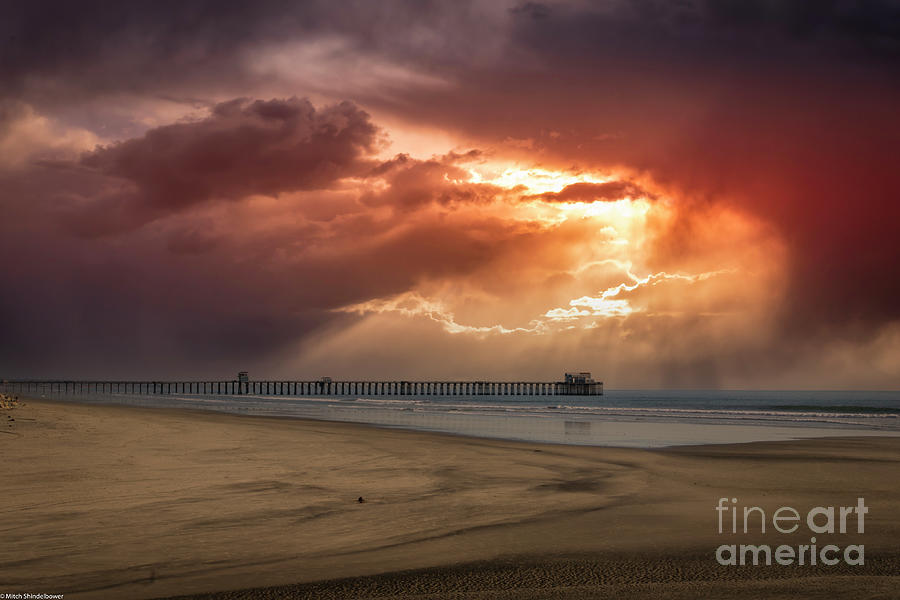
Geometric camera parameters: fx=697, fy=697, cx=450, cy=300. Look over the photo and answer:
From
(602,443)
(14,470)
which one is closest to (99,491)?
(14,470)

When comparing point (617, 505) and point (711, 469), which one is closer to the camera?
point (617, 505)

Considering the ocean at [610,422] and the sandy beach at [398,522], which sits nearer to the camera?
the sandy beach at [398,522]

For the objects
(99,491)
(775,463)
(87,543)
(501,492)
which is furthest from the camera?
(775,463)

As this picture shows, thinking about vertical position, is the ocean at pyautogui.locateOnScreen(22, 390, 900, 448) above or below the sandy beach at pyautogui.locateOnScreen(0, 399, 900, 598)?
below

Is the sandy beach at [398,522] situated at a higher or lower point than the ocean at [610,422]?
higher

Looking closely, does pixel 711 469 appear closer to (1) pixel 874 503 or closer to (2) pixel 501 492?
(1) pixel 874 503

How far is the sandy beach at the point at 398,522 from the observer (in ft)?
20.6

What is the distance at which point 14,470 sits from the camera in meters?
12.3

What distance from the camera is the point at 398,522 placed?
9.18 metres

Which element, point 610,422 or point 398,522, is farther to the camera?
point 610,422

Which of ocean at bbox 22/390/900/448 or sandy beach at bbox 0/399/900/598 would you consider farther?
ocean at bbox 22/390/900/448

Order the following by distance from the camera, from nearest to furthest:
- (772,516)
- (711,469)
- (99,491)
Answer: (772,516) → (99,491) → (711,469)

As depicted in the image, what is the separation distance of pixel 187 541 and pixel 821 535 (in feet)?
24.4

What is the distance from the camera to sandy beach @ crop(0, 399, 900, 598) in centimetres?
627
